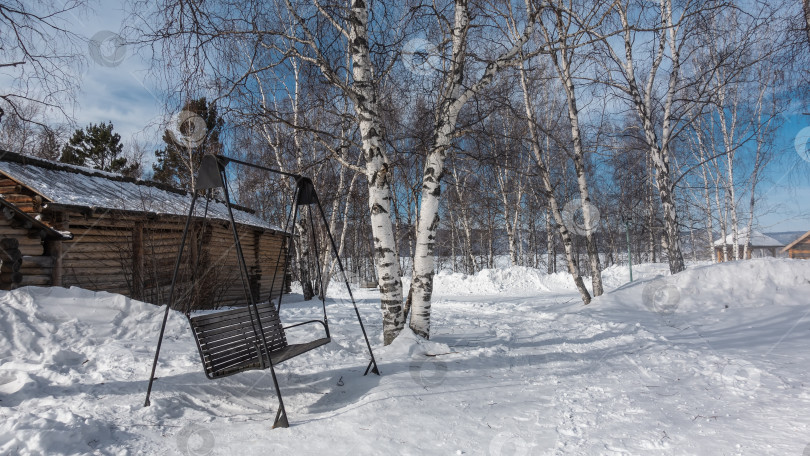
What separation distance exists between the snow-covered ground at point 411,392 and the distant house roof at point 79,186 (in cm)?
397

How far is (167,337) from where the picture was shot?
17.3 ft

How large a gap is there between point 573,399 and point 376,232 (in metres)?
2.92

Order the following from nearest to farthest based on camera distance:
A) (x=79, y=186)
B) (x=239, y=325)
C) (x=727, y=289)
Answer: (x=239, y=325) → (x=727, y=289) → (x=79, y=186)

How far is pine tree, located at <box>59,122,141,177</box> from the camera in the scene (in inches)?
806

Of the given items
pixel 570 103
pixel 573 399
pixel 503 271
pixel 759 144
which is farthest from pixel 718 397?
pixel 759 144

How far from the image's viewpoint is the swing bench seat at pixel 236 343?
11.5 ft

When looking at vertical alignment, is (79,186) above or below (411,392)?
above

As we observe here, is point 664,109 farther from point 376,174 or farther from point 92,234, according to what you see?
point 92,234

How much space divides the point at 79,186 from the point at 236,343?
8081 millimetres

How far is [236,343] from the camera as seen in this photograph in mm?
4098

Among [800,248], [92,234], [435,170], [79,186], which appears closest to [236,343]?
[435,170]

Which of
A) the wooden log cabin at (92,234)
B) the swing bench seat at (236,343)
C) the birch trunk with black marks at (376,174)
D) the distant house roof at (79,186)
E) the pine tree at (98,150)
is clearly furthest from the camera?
the pine tree at (98,150)

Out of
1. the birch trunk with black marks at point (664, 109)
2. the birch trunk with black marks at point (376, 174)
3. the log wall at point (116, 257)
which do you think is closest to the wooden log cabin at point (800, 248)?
the birch trunk with black marks at point (664, 109)

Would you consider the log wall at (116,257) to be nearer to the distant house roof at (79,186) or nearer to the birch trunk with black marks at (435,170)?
the distant house roof at (79,186)
